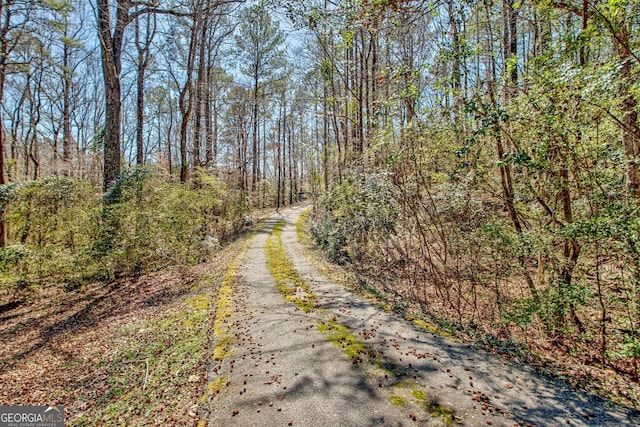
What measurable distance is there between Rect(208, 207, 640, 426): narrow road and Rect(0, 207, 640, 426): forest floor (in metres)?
0.01

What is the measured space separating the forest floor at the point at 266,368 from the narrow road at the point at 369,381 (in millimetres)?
13

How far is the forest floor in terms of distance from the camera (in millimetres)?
2375

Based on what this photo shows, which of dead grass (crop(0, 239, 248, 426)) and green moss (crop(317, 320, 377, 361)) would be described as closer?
dead grass (crop(0, 239, 248, 426))

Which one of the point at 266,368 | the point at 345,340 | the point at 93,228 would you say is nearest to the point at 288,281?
the point at 345,340

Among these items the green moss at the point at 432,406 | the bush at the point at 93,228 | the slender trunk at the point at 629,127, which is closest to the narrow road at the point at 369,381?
the green moss at the point at 432,406

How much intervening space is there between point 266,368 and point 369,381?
3.47 ft

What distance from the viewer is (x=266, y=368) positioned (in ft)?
9.93

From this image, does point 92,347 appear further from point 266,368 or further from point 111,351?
point 266,368

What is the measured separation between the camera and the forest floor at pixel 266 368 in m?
2.38

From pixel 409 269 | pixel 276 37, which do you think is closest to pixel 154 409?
pixel 409 269

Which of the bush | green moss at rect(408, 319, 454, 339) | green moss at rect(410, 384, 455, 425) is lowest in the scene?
green moss at rect(408, 319, 454, 339)

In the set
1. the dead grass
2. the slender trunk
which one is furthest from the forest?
the dead grass

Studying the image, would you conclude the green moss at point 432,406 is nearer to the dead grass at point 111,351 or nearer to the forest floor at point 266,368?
the forest floor at point 266,368

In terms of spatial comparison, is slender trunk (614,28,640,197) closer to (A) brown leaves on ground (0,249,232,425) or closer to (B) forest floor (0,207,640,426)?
(B) forest floor (0,207,640,426)
